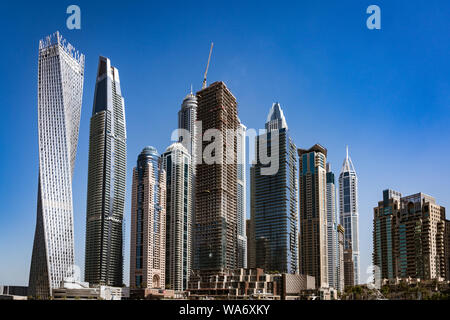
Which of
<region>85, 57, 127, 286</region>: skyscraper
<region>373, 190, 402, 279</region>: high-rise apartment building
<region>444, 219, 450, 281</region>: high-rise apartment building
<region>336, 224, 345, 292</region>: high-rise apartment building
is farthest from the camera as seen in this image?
<region>336, 224, 345, 292</region>: high-rise apartment building

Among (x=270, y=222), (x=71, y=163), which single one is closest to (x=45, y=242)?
(x=71, y=163)

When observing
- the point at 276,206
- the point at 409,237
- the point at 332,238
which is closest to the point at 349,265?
the point at 332,238

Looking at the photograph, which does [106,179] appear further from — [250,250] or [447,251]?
[447,251]

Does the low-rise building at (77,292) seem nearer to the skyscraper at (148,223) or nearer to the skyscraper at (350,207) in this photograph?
the skyscraper at (148,223)

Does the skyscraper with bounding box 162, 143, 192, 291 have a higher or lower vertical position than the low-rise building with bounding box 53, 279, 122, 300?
higher

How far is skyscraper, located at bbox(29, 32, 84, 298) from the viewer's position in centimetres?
3462

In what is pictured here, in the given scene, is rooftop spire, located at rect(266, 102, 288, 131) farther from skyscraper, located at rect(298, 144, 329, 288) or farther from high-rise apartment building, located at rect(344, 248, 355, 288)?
high-rise apartment building, located at rect(344, 248, 355, 288)

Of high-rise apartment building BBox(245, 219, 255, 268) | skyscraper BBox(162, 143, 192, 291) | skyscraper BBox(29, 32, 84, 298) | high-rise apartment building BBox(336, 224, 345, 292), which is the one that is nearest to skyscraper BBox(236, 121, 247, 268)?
high-rise apartment building BBox(245, 219, 255, 268)

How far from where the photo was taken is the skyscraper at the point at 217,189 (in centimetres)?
4378

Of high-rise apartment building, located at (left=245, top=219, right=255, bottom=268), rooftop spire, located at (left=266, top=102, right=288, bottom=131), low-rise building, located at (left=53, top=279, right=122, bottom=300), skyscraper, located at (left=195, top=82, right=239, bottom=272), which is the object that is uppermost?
rooftop spire, located at (left=266, top=102, right=288, bottom=131)

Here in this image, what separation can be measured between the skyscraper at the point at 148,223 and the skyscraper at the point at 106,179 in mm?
1514

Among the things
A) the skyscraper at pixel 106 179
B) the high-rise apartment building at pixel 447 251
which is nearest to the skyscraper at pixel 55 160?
the skyscraper at pixel 106 179

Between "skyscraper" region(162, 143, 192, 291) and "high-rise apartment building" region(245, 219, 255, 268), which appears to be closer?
"high-rise apartment building" region(245, 219, 255, 268)

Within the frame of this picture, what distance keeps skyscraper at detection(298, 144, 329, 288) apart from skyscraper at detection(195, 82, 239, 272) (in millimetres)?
8292
